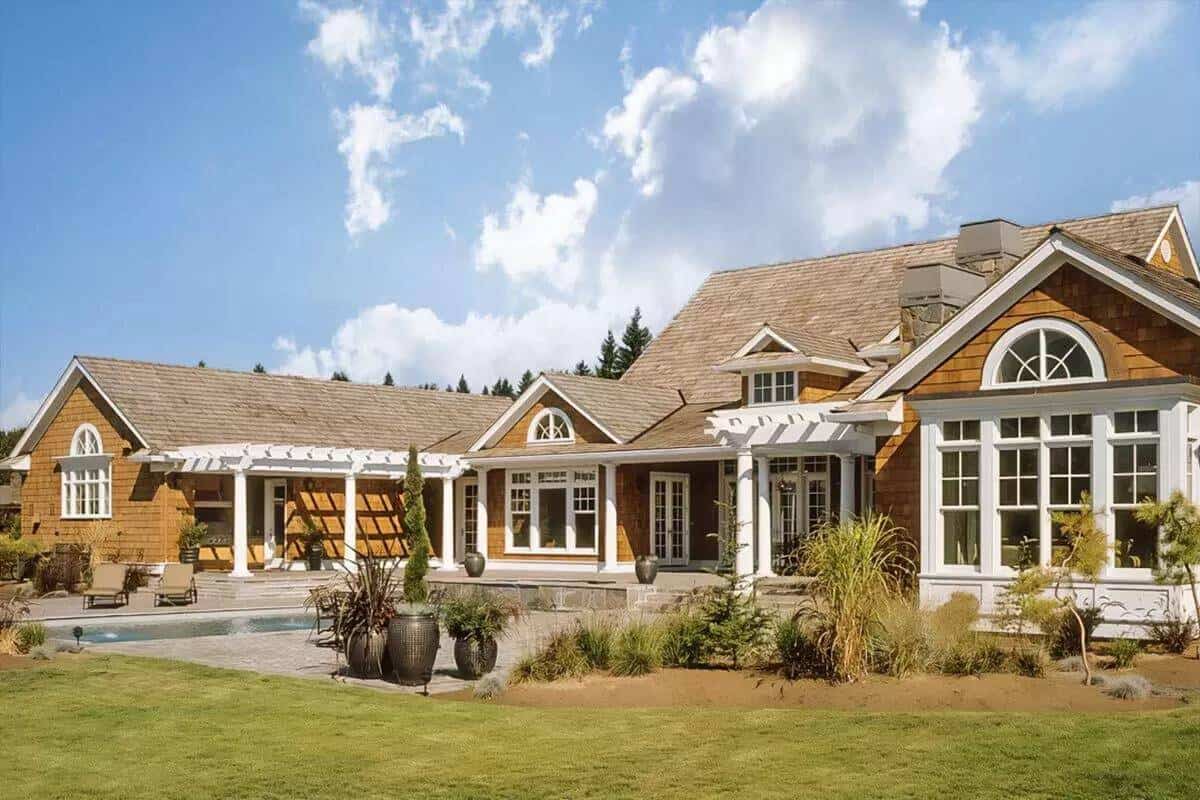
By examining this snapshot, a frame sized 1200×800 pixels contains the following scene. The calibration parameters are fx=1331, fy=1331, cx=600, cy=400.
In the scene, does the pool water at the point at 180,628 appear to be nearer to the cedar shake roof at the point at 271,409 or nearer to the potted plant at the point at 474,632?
the potted plant at the point at 474,632

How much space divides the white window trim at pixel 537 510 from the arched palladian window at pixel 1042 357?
12.9m

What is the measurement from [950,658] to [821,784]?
152 inches

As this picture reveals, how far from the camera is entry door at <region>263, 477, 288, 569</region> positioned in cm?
3322

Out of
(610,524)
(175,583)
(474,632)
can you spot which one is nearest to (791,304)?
(610,524)

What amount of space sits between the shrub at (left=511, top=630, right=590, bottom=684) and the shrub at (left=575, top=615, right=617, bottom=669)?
2.5 inches

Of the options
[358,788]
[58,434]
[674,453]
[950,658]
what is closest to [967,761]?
[950,658]

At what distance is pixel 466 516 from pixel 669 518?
693cm

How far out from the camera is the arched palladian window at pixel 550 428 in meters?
30.3

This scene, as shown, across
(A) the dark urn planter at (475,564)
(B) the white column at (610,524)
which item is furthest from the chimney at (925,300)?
(A) the dark urn planter at (475,564)

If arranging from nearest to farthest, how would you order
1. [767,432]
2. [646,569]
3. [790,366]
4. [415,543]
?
[415,543], [646,569], [767,432], [790,366]

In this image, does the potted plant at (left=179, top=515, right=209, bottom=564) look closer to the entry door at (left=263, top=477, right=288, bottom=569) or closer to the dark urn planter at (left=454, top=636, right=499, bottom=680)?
the entry door at (left=263, top=477, right=288, bottom=569)

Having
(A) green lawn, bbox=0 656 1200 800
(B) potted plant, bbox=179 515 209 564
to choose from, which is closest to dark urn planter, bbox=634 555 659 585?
(A) green lawn, bbox=0 656 1200 800

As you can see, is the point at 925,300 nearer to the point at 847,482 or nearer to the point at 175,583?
the point at 847,482

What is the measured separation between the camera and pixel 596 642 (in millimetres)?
13523
